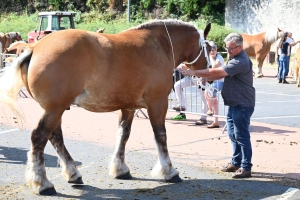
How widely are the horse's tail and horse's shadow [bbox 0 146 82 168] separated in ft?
5.54

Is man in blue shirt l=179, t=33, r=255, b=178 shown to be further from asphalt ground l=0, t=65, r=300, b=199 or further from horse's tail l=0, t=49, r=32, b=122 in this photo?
horse's tail l=0, t=49, r=32, b=122

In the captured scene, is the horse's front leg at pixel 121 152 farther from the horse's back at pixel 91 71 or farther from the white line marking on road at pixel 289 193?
the white line marking on road at pixel 289 193

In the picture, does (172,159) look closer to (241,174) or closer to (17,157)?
(241,174)

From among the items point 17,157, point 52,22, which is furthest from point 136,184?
point 52,22

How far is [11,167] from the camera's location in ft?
26.3

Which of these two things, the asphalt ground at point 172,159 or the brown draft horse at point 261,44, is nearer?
the asphalt ground at point 172,159

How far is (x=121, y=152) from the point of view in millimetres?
7508

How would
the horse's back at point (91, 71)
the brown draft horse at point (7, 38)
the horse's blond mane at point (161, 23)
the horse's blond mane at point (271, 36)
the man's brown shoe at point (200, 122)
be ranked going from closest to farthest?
the horse's back at point (91, 71) < the horse's blond mane at point (161, 23) < the man's brown shoe at point (200, 122) < the horse's blond mane at point (271, 36) < the brown draft horse at point (7, 38)

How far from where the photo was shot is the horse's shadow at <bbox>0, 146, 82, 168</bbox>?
326 inches

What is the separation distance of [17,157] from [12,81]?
2530 millimetres

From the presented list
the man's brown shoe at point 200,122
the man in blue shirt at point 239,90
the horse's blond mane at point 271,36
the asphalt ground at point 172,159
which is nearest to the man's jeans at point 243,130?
the man in blue shirt at point 239,90

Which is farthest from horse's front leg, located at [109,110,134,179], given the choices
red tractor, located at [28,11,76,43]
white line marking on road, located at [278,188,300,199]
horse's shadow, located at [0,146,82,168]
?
red tractor, located at [28,11,76,43]

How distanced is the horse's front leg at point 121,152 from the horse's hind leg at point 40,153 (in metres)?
1.16

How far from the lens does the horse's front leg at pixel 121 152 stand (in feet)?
24.3
